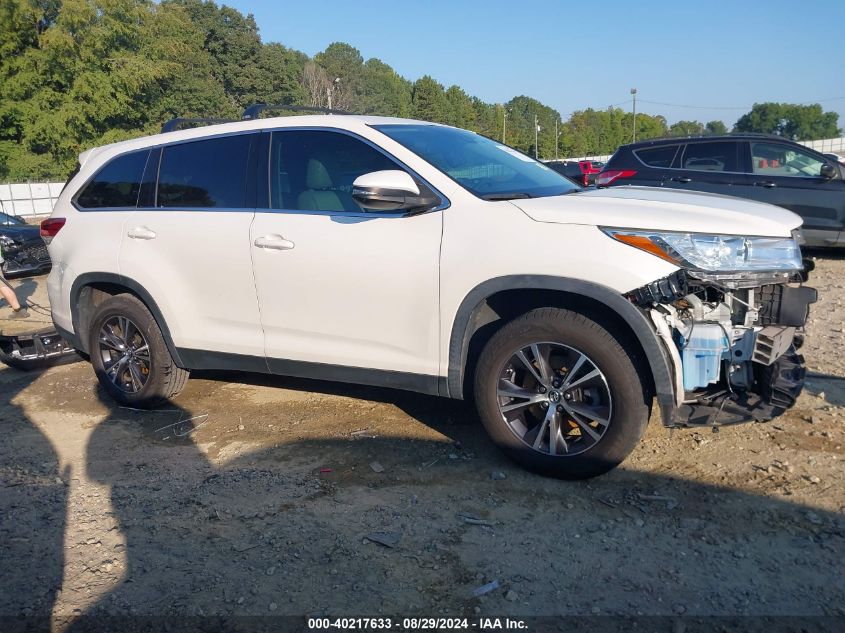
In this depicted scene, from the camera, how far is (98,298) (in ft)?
18.1

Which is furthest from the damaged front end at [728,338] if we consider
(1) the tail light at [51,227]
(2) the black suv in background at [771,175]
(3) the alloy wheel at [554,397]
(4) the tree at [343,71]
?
(4) the tree at [343,71]

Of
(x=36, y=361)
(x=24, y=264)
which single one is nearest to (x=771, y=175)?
(x=36, y=361)

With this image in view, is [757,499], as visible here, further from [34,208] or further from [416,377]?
[34,208]

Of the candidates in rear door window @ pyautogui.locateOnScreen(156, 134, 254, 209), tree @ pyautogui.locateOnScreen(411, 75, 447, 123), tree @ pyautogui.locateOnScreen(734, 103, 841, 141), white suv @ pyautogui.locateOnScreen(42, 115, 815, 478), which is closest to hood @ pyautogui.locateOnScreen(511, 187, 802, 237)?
white suv @ pyautogui.locateOnScreen(42, 115, 815, 478)

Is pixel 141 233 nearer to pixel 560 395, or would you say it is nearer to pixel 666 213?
pixel 560 395

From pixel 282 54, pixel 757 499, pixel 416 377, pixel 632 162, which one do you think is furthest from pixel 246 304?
pixel 282 54

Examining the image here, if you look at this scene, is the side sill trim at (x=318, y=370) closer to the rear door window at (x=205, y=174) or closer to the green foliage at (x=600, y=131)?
the rear door window at (x=205, y=174)

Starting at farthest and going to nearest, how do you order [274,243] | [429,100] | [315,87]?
[429,100] < [315,87] < [274,243]

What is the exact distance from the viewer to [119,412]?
539 centimetres

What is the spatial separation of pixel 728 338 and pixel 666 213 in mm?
677

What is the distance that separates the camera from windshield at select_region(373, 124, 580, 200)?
4.08 m

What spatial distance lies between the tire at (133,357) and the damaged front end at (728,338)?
3318 millimetres

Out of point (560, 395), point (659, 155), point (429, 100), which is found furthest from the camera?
point (429, 100)

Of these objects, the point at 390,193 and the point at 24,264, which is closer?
the point at 390,193
